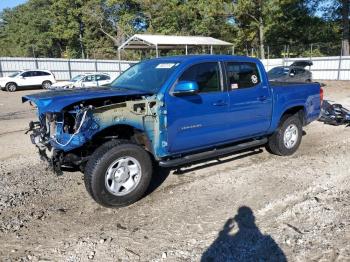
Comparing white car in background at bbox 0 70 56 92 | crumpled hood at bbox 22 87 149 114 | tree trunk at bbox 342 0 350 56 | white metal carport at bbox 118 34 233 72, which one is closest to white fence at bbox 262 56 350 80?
tree trunk at bbox 342 0 350 56

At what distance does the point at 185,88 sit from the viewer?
16.6ft

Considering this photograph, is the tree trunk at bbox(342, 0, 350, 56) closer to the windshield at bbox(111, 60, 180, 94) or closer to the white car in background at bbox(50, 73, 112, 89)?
the white car in background at bbox(50, 73, 112, 89)

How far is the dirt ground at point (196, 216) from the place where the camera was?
3850mm

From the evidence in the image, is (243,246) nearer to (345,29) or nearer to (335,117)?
(335,117)

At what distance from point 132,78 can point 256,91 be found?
2.07m

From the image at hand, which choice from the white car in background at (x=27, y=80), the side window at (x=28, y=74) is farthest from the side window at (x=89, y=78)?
the side window at (x=28, y=74)

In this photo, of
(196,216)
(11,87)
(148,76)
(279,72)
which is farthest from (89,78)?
(196,216)

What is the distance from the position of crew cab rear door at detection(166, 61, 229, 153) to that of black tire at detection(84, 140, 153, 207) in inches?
19.5

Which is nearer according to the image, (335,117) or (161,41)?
(335,117)

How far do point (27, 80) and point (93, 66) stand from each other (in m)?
8.44

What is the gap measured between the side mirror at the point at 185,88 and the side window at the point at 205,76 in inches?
10.0

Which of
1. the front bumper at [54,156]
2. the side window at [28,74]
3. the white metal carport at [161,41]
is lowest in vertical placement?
the side window at [28,74]

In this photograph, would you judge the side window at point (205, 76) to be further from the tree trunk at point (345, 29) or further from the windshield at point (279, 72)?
the tree trunk at point (345, 29)

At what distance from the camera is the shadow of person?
12.2ft
